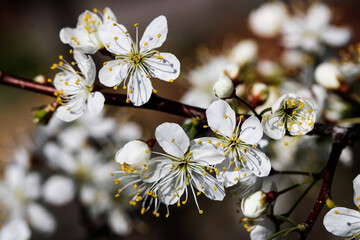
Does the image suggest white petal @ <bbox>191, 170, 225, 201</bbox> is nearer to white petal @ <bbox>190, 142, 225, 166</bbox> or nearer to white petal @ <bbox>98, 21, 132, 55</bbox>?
white petal @ <bbox>190, 142, 225, 166</bbox>

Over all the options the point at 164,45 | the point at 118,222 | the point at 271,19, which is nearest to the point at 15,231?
the point at 118,222

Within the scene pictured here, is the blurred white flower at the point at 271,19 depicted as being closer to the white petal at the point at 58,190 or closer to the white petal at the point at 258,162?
the white petal at the point at 258,162

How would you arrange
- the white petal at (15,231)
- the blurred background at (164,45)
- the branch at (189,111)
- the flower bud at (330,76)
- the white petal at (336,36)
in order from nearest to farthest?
1. the branch at (189,111)
2. the flower bud at (330,76)
3. the white petal at (15,231)
4. the white petal at (336,36)
5. the blurred background at (164,45)

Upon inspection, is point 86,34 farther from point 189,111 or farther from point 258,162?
point 258,162

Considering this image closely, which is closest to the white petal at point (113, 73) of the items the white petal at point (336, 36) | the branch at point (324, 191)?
the branch at point (324, 191)

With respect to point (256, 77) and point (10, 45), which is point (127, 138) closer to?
point (256, 77)

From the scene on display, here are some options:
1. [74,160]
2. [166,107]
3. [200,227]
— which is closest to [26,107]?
[200,227]
